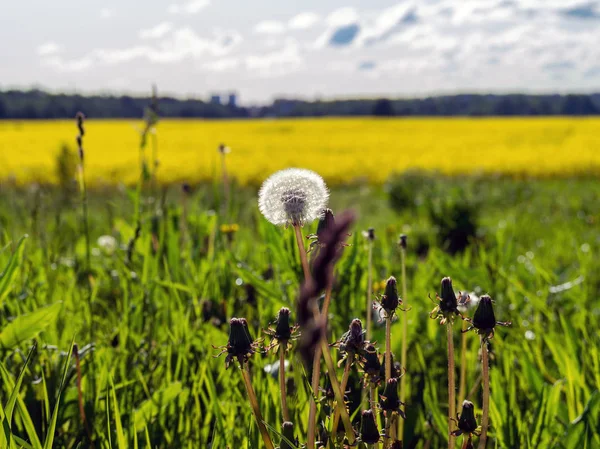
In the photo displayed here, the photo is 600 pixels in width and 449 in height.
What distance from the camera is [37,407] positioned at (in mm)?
1360

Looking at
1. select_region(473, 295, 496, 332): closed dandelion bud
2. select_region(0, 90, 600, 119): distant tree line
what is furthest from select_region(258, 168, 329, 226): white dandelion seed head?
select_region(0, 90, 600, 119): distant tree line

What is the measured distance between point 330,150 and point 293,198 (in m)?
22.3

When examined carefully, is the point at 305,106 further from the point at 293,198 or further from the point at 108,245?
the point at 293,198

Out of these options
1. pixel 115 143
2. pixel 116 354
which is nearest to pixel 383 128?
pixel 115 143

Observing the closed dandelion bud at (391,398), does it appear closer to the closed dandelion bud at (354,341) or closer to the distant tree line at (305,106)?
the closed dandelion bud at (354,341)

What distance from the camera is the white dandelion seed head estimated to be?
815mm

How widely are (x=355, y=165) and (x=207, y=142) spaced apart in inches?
416

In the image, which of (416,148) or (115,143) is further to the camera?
(115,143)

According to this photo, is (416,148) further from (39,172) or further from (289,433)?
(289,433)

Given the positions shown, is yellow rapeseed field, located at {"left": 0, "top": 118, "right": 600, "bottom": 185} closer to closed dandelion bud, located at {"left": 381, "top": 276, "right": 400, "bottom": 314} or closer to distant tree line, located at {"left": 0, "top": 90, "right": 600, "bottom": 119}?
closed dandelion bud, located at {"left": 381, "top": 276, "right": 400, "bottom": 314}

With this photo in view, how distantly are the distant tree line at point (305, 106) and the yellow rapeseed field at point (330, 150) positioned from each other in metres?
34.6

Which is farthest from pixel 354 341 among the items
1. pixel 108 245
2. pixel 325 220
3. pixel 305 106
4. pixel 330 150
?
pixel 305 106

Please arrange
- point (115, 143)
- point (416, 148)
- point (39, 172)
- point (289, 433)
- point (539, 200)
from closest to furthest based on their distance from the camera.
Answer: point (289, 433)
point (539, 200)
point (39, 172)
point (416, 148)
point (115, 143)

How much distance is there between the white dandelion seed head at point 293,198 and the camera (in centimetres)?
82
